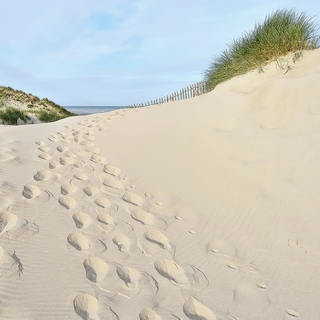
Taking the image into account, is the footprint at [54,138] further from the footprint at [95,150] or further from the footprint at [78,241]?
the footprint at [78,241]

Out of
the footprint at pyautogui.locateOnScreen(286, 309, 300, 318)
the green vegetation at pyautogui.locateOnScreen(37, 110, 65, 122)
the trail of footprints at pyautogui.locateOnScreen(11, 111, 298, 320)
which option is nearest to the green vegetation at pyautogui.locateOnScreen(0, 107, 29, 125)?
the green vegetation at pyautogui.locateOnScreen(37, 110, 65, 122)

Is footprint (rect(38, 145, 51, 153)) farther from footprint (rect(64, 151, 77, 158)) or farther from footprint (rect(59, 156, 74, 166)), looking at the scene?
footprint (rect(59, 156, 74, 166))

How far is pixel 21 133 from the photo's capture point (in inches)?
208

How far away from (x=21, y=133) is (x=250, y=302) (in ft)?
14.5

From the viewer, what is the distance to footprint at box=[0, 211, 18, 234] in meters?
2.41

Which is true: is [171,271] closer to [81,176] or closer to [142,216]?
[142,216]

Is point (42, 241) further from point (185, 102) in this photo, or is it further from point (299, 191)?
point (185, 102)

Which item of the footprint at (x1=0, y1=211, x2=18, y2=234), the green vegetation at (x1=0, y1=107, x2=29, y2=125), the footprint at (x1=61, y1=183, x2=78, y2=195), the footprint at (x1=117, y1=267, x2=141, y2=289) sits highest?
the green vegetation at (x1=0, y1=107, x2=29, y2=125)

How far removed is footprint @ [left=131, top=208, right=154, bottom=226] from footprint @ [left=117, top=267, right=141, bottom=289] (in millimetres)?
671

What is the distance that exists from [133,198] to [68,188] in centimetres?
64

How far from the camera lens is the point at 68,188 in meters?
3.28

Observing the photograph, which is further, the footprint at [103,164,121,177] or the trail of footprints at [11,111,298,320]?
the footprint at [103,164,121,177]

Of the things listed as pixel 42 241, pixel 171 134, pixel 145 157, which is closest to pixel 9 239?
pixel 42 241

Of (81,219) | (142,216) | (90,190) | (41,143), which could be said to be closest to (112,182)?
(90,190)
